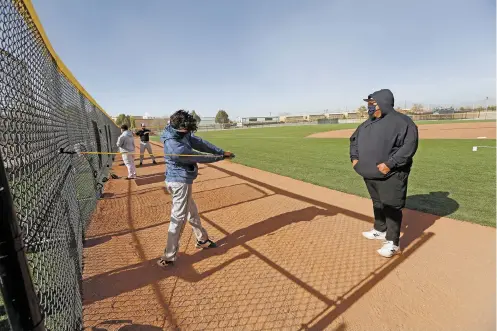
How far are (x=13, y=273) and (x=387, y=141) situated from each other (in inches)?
148

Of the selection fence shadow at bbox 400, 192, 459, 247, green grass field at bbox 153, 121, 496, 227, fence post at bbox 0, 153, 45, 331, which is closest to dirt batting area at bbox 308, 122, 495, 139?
green grass field at bbox 153, 121, 496, 227

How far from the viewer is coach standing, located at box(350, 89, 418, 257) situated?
3.44m

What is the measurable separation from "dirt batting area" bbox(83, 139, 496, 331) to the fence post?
1732 mm

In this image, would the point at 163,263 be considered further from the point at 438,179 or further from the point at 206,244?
the point at 438,179

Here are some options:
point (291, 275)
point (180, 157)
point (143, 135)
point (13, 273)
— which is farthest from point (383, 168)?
point (143, 135)

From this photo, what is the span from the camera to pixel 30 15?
271 centimetres

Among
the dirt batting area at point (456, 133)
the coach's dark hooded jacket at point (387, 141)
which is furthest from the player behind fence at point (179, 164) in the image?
the dirt batting area at point (456, 133)

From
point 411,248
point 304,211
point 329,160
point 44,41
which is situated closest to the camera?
point 44,41

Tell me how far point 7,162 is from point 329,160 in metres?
11.5

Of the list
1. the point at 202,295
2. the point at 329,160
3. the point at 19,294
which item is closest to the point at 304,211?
the point at 202,295

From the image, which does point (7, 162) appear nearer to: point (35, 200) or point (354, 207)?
point (35, 200)

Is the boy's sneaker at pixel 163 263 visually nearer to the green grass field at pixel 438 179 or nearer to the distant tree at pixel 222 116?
the green grass field at pixel 438 179

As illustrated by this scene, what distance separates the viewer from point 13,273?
1.07m

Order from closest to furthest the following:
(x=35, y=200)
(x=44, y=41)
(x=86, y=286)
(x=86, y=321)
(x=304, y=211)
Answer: (x=35, y=200)
(x=86, y=321)
(x=86, y=286)
(x=44, y=41)
(x=304, y=211)
